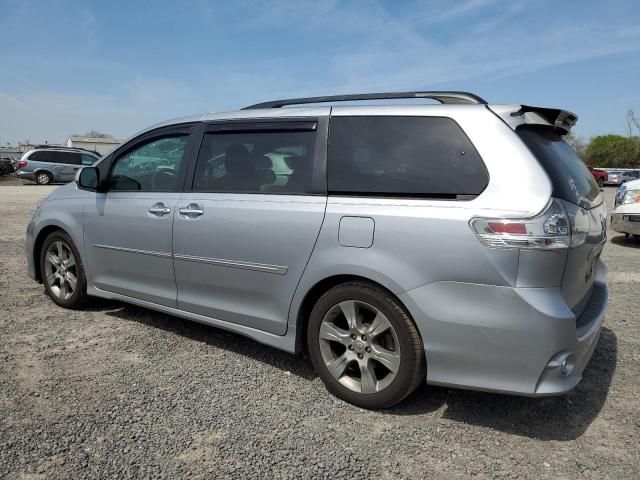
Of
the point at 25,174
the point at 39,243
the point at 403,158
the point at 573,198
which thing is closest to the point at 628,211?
the point at 573,198

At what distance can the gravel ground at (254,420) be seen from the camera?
244cm

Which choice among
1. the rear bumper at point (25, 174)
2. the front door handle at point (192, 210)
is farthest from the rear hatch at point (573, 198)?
the rear bumper at point (25, 174)

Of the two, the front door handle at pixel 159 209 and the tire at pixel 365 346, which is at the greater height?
the front door handle at pixel 159 209

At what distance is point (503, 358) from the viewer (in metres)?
2.52

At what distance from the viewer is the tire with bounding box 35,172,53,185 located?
2411cm

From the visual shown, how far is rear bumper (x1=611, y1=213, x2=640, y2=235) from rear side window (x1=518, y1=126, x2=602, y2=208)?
5.86 metres

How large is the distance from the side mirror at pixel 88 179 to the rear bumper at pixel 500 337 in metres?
2.95

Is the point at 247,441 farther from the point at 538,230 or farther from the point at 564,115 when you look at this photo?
the point at 564,115

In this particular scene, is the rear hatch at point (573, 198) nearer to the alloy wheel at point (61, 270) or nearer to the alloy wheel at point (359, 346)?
the alloy wheel at point (359, 346)

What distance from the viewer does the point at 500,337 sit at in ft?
8.20

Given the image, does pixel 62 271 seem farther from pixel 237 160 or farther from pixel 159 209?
pixel 237 160

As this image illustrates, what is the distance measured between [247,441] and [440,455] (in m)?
0.97

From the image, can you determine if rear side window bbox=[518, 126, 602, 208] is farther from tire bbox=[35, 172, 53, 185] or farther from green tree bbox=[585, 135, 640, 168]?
green tree bbox=[585, 135, 640, 168]

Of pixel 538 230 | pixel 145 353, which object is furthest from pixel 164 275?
pixel 538 230
